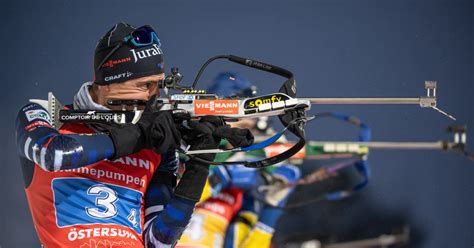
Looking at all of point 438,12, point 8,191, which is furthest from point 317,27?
point 8,191

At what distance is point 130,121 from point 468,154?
234cm

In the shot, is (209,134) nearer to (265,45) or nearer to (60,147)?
(60,147)

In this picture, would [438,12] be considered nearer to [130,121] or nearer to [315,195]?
[315,195]

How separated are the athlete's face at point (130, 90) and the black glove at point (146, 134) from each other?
222 millimetres

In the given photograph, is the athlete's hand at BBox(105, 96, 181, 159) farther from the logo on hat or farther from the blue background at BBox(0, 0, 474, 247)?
the blue background at BBox(0, 0, 474, 247)

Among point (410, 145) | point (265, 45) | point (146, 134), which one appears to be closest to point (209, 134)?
point (146, 134)

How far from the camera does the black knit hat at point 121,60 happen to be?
211 centimetres

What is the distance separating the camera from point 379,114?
3.99m

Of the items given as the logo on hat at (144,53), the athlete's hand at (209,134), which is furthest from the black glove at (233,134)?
the logo on hat at (144,53)

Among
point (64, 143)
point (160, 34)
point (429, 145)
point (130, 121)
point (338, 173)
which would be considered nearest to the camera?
point (64, 143)

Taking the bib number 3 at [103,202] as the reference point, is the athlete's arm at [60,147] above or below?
above

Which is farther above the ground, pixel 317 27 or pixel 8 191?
pixel 317 27

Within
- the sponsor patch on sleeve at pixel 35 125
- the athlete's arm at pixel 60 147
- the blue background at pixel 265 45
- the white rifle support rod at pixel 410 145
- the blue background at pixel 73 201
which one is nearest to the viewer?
the athlete's arm at pixel 60 147

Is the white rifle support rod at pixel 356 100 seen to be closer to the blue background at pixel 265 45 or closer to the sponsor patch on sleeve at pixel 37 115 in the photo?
the sponsor patch on sleeve at pixel 37 115
